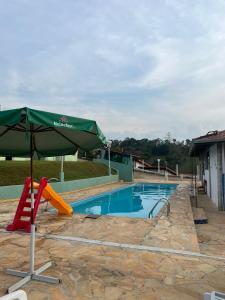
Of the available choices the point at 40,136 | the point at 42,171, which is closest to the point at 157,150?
the point at 42,171

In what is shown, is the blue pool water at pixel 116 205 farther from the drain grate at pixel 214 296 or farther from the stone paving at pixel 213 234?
the drain grate at pixel 214 296

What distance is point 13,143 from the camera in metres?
5.84

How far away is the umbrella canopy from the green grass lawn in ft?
37.8

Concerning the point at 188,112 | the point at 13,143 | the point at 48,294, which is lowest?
the point at 48,294

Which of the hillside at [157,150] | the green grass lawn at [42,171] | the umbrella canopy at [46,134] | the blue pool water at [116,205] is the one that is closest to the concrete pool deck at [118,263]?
the umbrella canopy at [46,134]

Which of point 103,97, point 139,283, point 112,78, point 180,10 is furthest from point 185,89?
point 139,283

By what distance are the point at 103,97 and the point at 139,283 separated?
1709cm

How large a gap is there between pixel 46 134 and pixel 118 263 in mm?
2778

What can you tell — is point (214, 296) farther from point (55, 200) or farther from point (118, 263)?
point (55, 200)

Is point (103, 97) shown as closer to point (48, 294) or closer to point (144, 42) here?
point (144, 42)

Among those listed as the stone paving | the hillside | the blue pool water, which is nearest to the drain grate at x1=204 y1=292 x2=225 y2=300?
the stone paving

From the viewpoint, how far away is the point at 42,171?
22.9 m

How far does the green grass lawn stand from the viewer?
18.4 meters

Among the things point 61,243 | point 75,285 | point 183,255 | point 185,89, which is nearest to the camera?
point 75,285
